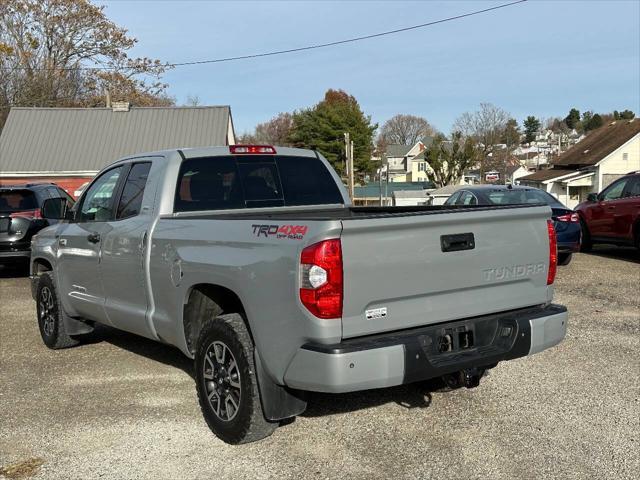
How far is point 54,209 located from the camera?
21.0 feet

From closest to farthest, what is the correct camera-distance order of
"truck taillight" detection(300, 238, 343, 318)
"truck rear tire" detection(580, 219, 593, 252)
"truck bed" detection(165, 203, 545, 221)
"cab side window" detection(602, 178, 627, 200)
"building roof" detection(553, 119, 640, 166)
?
"truck taillight" detection(300, 238, 343, 318) → "truck bed" detection(165, 203, 545, 221) → "cab side window" detection(602, 178, 627, 200) → "truck rear tire" detection(580, 219, 593, 252) → "building roof" detection(553, 119, 640, 166)

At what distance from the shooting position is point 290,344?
11.4 ft

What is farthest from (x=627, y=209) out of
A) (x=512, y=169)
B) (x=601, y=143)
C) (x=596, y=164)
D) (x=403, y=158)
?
(x=403, y=158)

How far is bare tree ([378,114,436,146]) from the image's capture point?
118812mm

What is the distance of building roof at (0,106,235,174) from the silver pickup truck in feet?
98.1

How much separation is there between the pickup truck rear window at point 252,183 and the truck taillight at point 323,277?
189 centimetres

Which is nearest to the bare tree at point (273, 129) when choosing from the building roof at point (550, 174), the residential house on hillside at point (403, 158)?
the residential house on hillside at point (403, 158)

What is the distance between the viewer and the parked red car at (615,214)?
12148 mm

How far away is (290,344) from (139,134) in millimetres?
Result: 34290

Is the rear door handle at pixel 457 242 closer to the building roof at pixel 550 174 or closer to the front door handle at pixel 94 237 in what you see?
the front door handle at pixel 94 237

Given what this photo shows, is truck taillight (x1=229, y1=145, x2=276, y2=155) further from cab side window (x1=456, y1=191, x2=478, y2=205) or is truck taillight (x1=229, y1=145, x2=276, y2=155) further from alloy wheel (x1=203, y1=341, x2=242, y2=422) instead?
cab side window (x1=456, y1=191, x2=478, y2=205)

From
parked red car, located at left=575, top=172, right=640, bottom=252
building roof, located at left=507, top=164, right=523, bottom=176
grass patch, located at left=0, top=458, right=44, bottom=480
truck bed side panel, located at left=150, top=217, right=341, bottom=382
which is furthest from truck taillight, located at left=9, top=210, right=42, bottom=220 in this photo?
building roof, located at left=507, top=164, right=523, bottom=176

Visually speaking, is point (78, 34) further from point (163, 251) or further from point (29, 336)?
point (163, 251)

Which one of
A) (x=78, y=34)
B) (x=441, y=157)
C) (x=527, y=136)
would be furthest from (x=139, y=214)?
(x=527, y=136)
